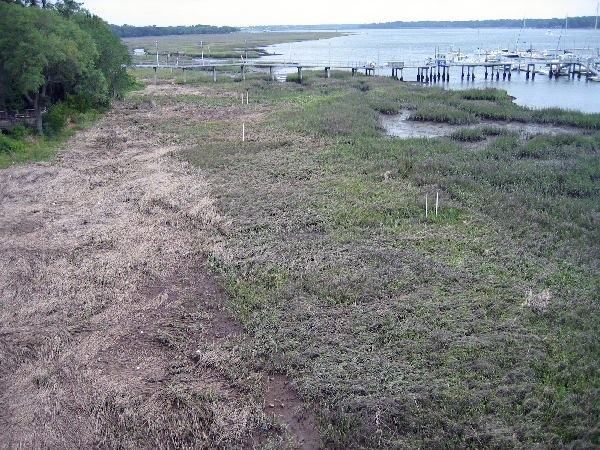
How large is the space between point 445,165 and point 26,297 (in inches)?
592

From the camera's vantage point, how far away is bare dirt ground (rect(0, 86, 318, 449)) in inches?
285

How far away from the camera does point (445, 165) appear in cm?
1959

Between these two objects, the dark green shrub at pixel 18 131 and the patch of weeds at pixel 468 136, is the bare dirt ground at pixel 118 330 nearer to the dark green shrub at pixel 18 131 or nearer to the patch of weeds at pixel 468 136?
the dark green shrub at pixel 18 131

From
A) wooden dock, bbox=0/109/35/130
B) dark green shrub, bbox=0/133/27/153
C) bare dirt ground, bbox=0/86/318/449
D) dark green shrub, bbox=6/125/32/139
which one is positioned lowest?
bare dirt ground, bbox=0/86/318/449

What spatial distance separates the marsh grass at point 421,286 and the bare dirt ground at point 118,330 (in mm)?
699

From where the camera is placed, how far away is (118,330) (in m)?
9.49

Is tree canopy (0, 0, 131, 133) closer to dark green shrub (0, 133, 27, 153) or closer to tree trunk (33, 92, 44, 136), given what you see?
tree trunk (33, 92, 44, 136)

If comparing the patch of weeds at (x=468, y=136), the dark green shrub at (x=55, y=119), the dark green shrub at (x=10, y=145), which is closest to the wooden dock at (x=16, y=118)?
the dark green shrub at (x=55, y=119)

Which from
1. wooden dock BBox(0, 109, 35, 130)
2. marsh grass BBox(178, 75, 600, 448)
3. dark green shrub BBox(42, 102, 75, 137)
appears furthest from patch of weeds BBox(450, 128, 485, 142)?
wooden dock BBox(0, 109, 35, 130)

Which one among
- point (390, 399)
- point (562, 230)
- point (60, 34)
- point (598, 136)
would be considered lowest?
point (390, 399)

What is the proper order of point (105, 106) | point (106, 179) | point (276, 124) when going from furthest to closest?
point (105, 106), point (276, 124), point (106, 179)

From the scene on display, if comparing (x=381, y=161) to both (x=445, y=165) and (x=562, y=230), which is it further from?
(x=562, y=230)

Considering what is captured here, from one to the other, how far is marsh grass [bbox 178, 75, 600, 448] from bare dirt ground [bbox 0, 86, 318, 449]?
27.5 inches

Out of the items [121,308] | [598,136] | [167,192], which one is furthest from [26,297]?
[598,136]
